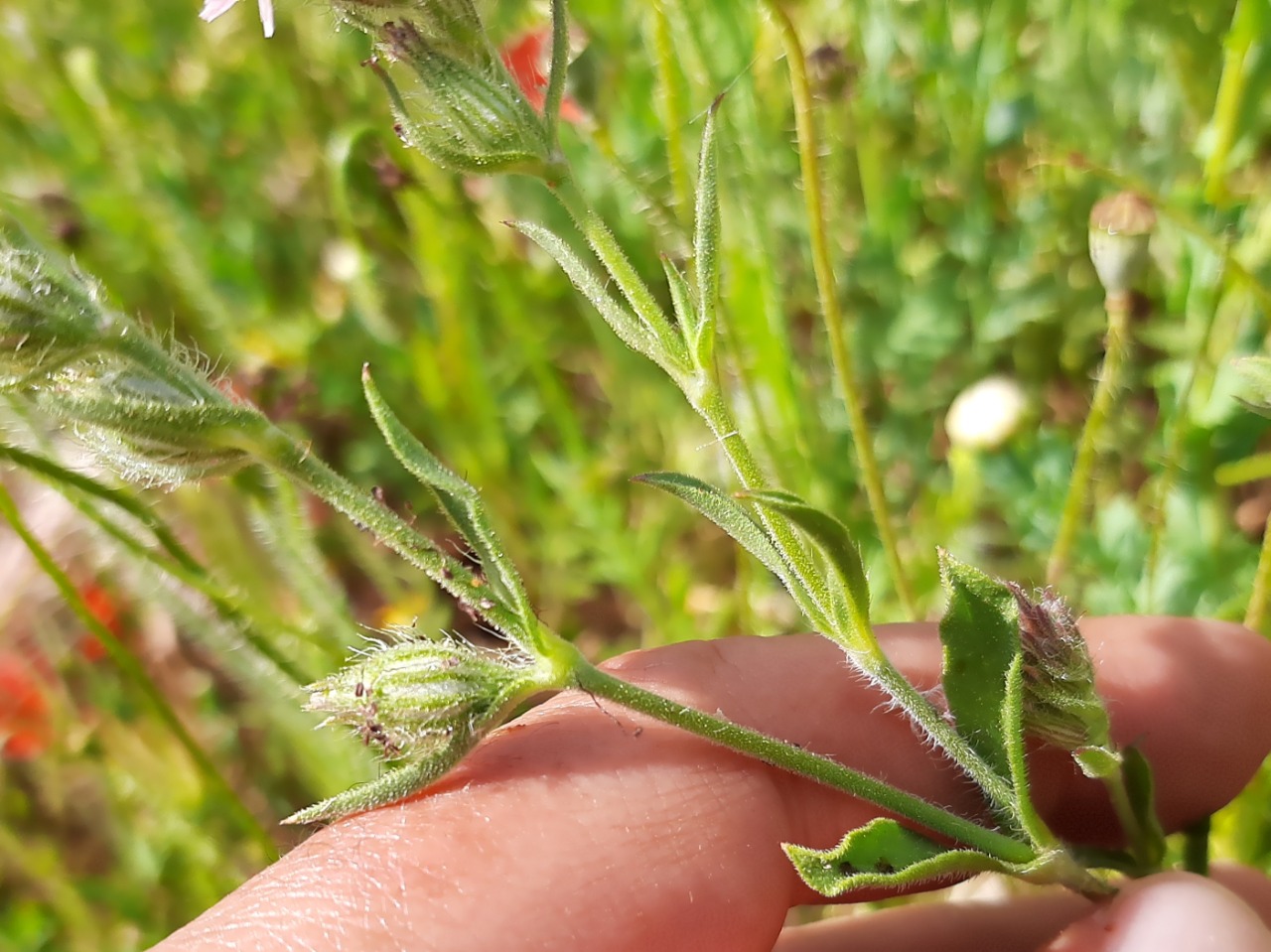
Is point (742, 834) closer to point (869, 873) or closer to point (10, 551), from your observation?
point (869, 873)

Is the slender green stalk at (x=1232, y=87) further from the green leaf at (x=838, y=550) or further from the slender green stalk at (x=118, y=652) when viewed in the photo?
the slender green stalk at (x=118, y=652)

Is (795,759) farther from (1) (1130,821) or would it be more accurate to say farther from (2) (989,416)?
(2) (989,416)

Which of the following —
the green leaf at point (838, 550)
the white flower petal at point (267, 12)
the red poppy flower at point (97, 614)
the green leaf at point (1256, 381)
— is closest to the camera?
the green leaf at point (838, 550)

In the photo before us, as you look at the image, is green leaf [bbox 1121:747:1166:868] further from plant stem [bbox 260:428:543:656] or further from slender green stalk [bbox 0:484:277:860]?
slender green stalk [bbox 0:484:277:860]

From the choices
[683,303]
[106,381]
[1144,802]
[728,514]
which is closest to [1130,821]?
[1144,802]

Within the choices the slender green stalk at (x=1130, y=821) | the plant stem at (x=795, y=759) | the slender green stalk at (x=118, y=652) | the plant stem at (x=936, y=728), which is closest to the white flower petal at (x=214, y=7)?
the slender green stalk at (x=118, y=652)
